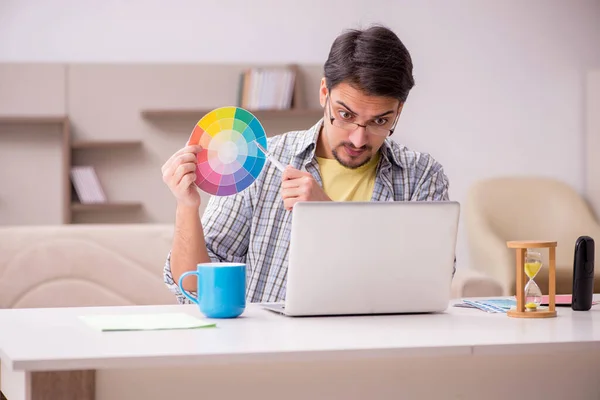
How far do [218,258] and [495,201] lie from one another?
2.91 meters

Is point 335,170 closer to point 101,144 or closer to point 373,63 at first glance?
point 373,63

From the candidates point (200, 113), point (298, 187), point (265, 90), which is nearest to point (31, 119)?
point (200, 113)

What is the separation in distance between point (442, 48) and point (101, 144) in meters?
2.24

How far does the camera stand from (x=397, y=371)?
1198 millimetres

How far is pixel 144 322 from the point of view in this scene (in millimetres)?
1367

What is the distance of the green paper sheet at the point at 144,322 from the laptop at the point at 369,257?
0.19 m

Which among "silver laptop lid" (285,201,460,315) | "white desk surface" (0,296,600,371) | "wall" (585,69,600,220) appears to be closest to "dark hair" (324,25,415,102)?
"silver laptop lid" (285,201,460,315)

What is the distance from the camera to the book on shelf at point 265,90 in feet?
15.9

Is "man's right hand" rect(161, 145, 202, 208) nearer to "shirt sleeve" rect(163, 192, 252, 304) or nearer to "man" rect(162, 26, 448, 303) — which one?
"man" rect(162, 26, 448, 303)

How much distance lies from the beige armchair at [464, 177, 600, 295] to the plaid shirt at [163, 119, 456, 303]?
7.18 ft

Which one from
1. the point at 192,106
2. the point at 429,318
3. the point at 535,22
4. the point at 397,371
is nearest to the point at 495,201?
the point at 535,22

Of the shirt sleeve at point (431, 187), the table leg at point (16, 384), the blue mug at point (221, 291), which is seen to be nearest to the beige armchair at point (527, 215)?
the shirt sleeve at point (431, 187)

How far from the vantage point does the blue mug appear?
4.79 ft

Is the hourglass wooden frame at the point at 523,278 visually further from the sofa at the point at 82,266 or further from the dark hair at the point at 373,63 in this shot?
the sofa at the point at 82,266
